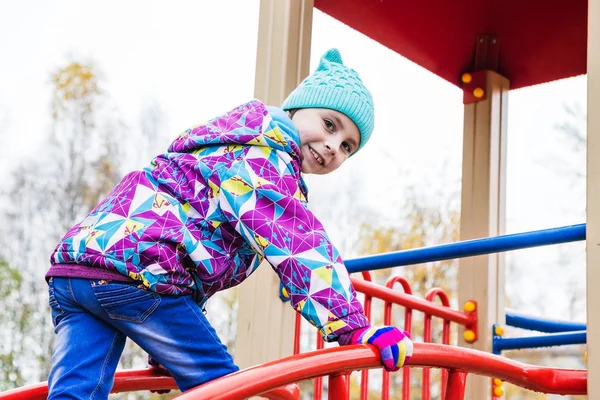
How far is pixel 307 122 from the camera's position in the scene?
1.70 meters

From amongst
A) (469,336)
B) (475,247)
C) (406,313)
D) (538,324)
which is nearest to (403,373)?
(406,313)

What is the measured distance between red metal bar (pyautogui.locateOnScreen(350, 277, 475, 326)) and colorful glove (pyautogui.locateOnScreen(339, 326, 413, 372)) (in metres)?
1.34

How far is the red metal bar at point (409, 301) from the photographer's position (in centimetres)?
286

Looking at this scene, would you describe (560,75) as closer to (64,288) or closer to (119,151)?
(64,288)

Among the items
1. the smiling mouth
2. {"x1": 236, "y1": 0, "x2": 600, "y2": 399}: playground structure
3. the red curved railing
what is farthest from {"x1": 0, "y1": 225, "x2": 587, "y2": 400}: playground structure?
{"x1": 236, "y1": 0, "x2": 600, "y2": 399}: playground structure

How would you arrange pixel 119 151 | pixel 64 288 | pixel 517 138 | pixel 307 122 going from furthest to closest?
pixel 517 138, pixel 119 151, pixel 307 122, pixel 64 288

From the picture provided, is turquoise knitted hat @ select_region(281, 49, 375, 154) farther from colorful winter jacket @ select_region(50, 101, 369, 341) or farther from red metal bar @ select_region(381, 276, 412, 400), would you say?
red metal bar @ select_region(381, 276, 412, 400)

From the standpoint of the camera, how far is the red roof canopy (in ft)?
10.4

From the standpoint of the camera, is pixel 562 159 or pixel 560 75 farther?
pixel 562 159

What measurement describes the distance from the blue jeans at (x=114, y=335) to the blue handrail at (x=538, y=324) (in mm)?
1983

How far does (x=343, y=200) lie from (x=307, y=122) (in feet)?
24.5

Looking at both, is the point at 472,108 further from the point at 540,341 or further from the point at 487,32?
the point at 540,341

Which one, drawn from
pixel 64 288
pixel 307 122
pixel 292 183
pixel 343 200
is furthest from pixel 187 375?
pixel 343 200

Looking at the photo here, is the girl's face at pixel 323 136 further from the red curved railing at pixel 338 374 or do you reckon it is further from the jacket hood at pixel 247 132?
the red curved railing at pixel 338 374
